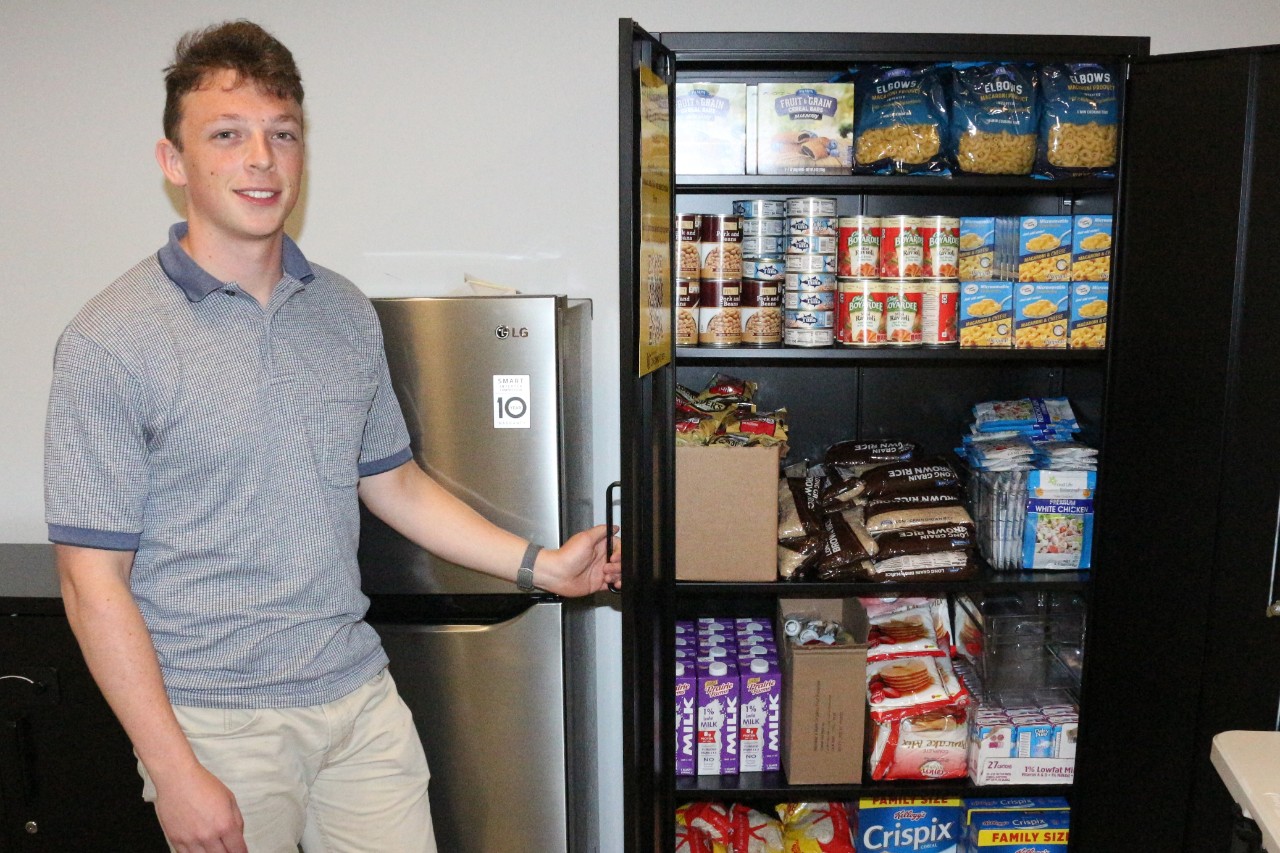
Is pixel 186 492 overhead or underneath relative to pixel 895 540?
overhead

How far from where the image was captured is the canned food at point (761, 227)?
215 centimetres

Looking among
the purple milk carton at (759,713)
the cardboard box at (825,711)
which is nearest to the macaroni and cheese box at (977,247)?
the cardboard box at (825,711)

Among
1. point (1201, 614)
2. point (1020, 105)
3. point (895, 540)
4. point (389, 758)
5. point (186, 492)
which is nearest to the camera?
point (186, 492)

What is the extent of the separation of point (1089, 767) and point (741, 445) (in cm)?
102

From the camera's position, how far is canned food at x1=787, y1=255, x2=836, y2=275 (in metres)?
2.12

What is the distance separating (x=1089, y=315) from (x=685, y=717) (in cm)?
119

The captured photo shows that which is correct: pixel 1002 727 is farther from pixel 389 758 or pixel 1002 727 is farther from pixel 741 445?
pixel 389 758

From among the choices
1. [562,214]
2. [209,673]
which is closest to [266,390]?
[209,673]

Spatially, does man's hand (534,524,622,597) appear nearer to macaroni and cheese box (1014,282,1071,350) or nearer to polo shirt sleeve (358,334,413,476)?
polo shirt sleeve (358,334,413,476)

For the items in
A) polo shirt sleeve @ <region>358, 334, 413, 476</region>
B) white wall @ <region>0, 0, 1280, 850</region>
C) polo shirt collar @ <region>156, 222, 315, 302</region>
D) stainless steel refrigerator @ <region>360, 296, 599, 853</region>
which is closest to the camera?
polo shirt collar @ <region>156, 222, 315, 302</region>

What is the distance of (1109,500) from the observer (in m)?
2.13

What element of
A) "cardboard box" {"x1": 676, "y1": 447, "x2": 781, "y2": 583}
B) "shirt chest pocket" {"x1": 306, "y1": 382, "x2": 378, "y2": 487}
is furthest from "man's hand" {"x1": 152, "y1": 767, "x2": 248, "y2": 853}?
"cardboard box" {"x1": 676, "y1": 447, "x2": 781, "y2": 583}

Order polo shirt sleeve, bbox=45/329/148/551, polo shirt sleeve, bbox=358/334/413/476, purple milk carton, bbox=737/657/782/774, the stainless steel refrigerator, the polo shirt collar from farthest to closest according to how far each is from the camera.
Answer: purple milk carton, bbox=737/657/782/774 < the stainless steel refrigerator < polo shirt sleeve, bbox=358/334/413/476 < the polo shirt collar < polo shirt sleeve, bbox=45/329/148/551

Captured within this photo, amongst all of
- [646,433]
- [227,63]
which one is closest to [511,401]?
[646,433]
